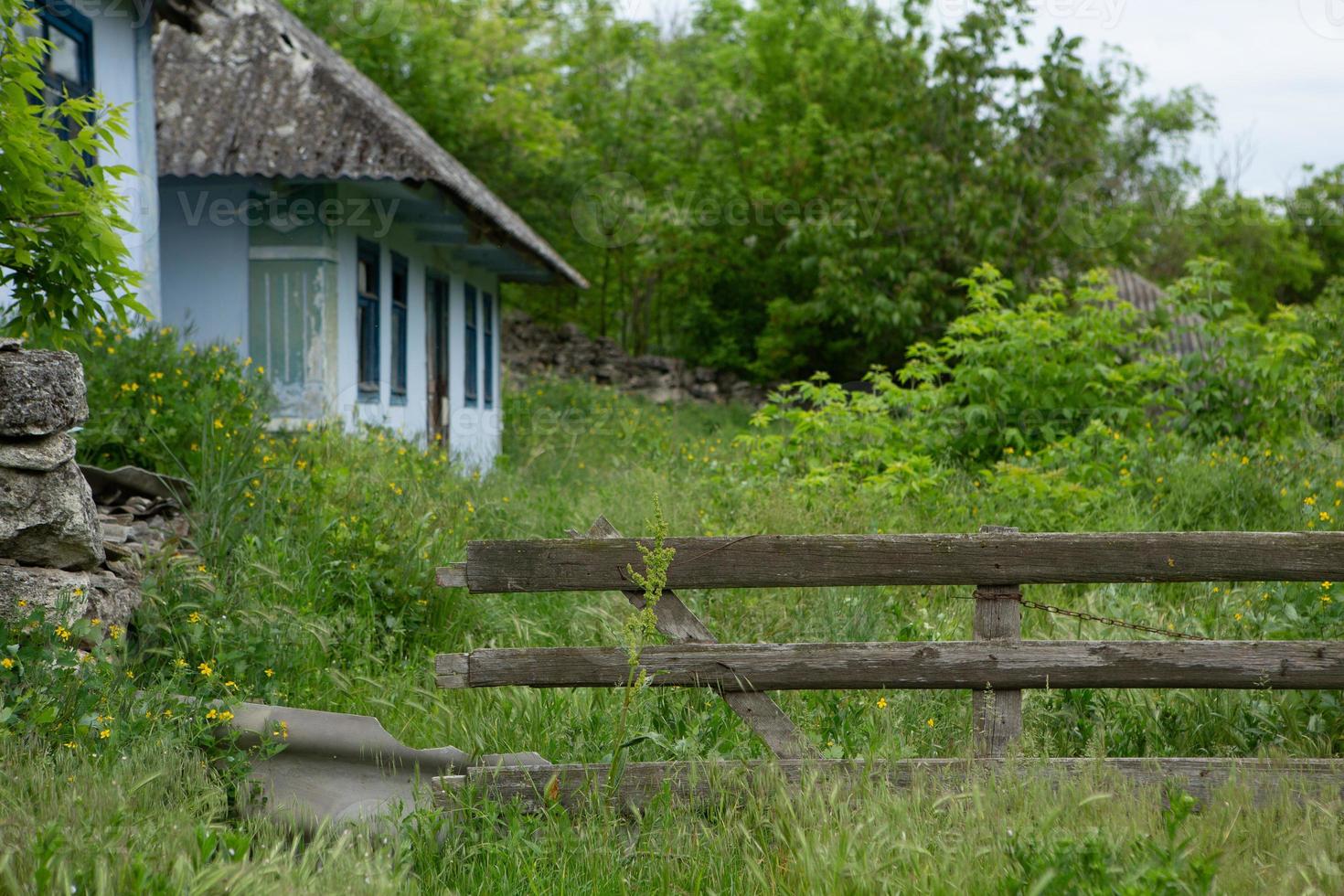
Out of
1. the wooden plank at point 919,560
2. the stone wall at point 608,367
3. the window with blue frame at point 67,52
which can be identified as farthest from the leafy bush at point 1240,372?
the stone wall at point 608,367

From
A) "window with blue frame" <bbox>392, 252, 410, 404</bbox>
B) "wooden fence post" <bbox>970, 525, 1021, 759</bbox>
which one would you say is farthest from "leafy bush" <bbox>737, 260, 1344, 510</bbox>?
"wooden fence post" <bbox>970, 525, 1021, 759</bbox>

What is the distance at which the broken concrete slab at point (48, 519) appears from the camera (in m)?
4.33

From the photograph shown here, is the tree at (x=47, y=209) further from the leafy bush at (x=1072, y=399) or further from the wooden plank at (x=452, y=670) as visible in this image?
the leafy bush at (x=1072, y=399)

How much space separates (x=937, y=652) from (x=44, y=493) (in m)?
3.59

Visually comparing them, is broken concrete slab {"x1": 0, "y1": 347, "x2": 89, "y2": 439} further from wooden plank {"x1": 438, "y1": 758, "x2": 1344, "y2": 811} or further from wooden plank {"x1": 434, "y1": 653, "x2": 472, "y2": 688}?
A: wooden plank {"x1": 438, "y1": 758, "x2": 1344, "y2": 811}

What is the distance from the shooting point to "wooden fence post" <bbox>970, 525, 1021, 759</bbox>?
12.2ft

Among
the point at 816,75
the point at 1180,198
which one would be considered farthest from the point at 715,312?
the point at 1180,198

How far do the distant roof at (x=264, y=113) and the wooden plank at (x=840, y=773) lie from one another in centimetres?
684

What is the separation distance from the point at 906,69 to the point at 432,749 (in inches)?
750

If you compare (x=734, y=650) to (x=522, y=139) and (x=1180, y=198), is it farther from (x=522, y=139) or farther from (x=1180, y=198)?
(x=1180, y=198)

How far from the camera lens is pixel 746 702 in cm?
375

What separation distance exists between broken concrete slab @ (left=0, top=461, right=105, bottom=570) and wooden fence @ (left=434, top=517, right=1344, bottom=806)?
189 centimetres

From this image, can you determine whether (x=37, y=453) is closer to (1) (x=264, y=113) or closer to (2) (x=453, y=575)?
(2) (x=453, y=575)

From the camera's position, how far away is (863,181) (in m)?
21.1
